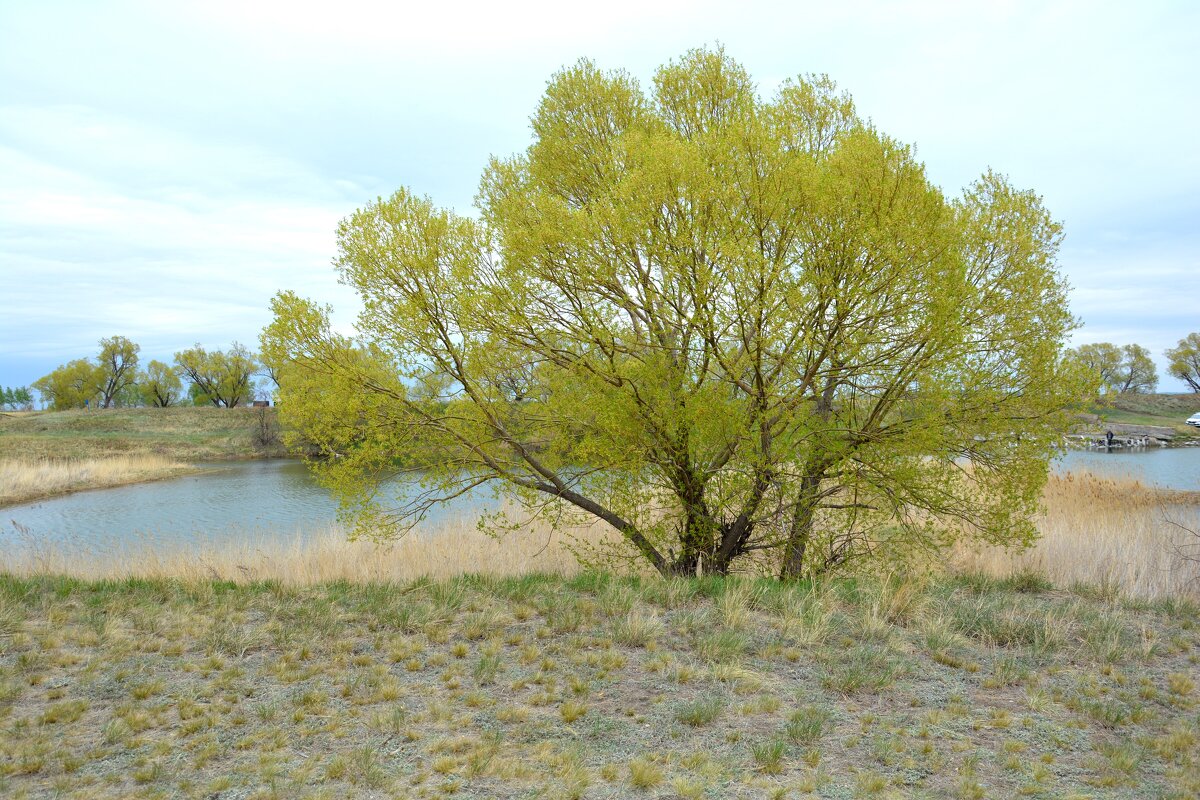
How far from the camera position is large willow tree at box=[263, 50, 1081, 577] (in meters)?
7.97

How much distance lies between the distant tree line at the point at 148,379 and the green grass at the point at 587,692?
65784 millimetres

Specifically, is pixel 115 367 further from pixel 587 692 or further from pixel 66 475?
pixel 587 692

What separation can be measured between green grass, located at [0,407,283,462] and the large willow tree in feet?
132

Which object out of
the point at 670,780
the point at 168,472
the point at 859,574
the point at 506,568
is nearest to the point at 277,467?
the point at 168,472

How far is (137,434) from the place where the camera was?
51.1 meters

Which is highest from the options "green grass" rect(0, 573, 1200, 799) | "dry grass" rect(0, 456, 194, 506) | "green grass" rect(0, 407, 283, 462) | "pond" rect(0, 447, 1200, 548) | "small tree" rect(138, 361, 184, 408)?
"small tree" rect(138, 361, 184, 408)

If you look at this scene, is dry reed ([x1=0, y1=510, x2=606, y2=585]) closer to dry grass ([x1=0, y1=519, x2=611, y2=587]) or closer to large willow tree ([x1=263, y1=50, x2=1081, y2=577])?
dry grass ([x1=0, y1=519, x2=611, y2=587])

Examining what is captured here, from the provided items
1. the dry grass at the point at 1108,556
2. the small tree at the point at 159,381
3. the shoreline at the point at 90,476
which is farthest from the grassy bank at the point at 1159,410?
the small tree at the point at 159,381

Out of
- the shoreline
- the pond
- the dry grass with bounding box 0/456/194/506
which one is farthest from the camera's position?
the dry grass with bounding box 0/456/194/506

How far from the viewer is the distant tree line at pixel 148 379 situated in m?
67.7

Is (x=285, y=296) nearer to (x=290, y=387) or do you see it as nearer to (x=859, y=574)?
(x=290, y=387)

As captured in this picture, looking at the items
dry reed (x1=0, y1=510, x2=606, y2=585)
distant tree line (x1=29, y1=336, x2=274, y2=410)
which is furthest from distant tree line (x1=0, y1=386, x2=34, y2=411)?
dry reed (x1=0, y1=510, x2=606, y2=585)

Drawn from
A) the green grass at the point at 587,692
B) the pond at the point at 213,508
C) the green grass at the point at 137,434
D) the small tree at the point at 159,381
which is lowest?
the pond at the point at 213,508

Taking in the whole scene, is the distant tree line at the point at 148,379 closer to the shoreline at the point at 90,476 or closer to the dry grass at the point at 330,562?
the shoreline at the point at 90,476
